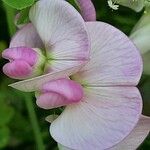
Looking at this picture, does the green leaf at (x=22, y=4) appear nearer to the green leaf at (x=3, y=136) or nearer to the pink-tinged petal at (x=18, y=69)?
the pink-tinged petal at (x=18, y=69)

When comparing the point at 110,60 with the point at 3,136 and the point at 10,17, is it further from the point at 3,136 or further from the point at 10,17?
the point at 3,136

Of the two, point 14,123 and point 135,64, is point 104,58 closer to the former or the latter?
point 135,64

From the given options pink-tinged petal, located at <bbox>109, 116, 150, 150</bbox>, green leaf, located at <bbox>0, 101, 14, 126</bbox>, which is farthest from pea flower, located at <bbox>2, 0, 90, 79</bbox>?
green leaf, located at <bbox>0, 101, 14, 126</bbox>

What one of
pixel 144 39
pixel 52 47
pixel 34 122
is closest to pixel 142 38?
pixel 144 39

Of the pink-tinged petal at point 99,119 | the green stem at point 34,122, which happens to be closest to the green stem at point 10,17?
the green stem at point 34,122

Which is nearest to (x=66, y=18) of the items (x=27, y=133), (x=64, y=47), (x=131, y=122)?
(x=64, y=47)

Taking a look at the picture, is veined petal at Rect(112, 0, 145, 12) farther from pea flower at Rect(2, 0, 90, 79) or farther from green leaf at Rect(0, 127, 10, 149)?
green leaf at Rect(0, 127, 10, 149)
